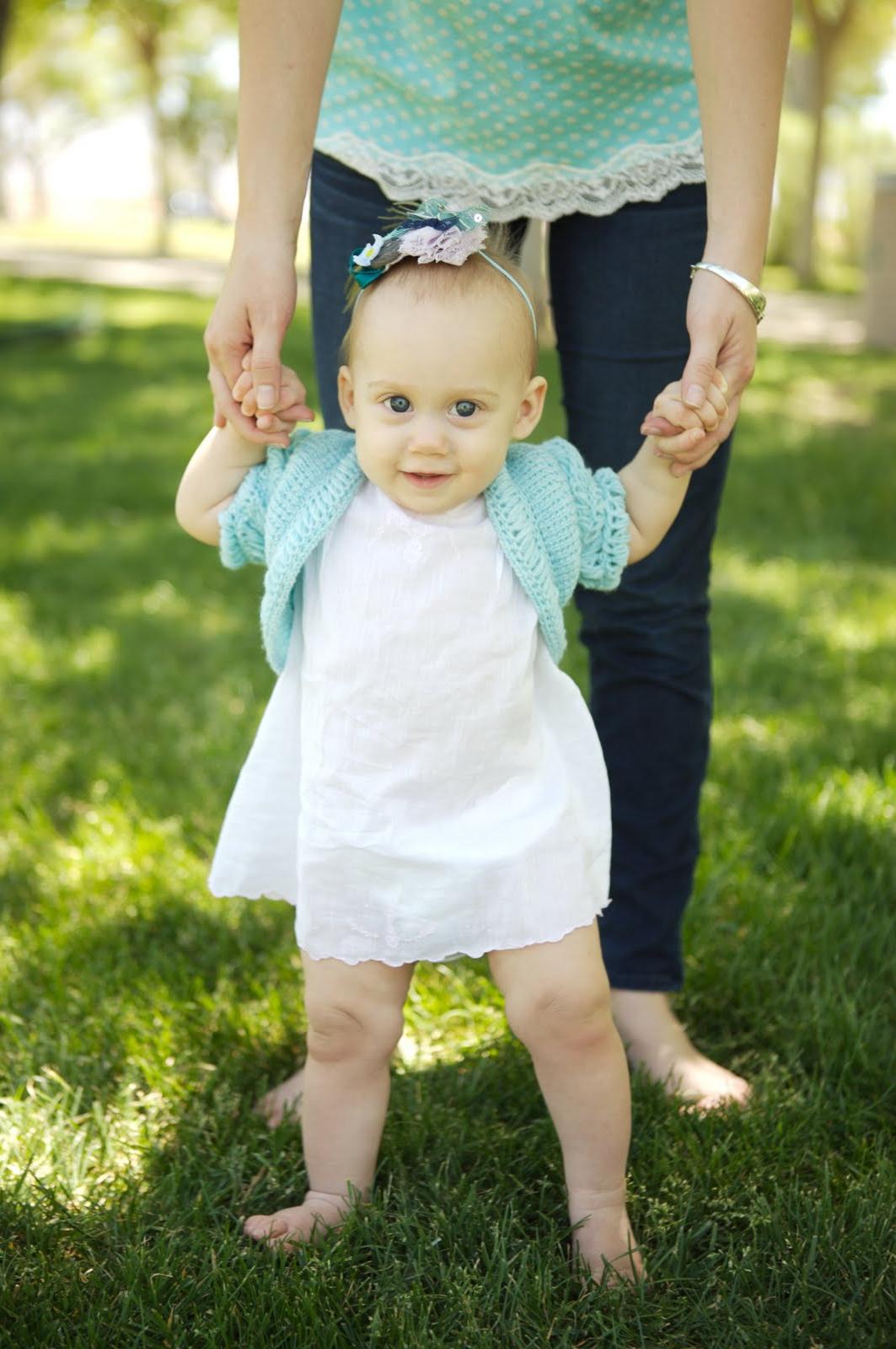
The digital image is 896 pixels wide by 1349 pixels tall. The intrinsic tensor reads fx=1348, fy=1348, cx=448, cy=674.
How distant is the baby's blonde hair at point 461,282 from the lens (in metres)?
1.51

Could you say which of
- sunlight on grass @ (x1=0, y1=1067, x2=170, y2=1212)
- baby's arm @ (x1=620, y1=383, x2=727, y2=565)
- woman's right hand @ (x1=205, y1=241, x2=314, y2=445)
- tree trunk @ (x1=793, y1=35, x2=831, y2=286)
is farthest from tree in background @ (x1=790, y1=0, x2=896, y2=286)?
sunlight on grass @ (x1=0, y1=1067, x2=170, y2=1212)

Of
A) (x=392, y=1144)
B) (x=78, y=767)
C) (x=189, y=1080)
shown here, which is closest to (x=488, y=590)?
(x=392, y=1144)

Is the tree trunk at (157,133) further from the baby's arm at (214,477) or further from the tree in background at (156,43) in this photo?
the baby's arm at (214,477)

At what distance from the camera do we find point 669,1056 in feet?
6.66

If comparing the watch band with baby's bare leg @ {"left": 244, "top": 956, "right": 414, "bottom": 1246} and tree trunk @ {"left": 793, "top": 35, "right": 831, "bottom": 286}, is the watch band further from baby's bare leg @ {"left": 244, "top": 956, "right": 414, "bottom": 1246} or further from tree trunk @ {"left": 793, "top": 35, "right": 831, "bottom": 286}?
tree trunk @ {"left": 793, "top": 35, "right": 831, "bottom": 286}

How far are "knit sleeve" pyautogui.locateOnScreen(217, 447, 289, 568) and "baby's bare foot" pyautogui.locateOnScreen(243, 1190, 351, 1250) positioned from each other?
827 millimetres

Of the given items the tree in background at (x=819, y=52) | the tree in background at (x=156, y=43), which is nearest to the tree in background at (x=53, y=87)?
the tree in background at (x=156, y=43)

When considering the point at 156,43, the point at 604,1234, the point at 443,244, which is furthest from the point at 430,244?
the point at 156,43

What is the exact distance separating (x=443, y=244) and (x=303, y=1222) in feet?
3.96

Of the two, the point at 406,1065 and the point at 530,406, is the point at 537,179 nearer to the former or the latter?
the point at 530,406

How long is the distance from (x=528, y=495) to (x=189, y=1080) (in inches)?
40.7

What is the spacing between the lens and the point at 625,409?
192 centimetres

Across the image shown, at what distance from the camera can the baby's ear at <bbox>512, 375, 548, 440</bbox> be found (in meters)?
1.60

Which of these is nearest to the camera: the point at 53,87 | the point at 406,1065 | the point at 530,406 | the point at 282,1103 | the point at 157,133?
the point at 530,406
